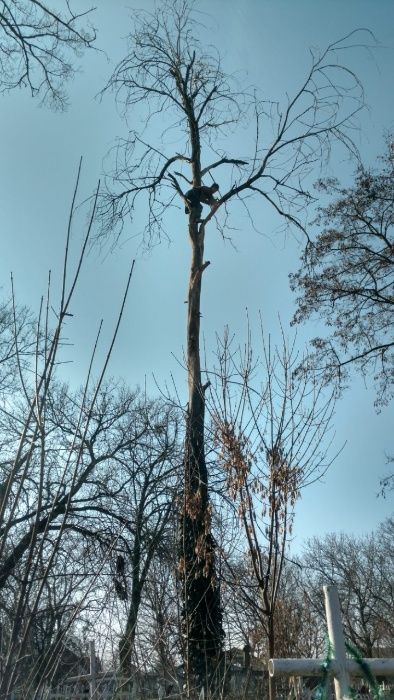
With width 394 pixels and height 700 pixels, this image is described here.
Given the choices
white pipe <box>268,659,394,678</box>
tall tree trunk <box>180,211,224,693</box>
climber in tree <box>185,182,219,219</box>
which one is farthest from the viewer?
climber in tree <box>185,182,219,219</box>

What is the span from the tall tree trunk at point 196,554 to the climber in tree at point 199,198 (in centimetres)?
189

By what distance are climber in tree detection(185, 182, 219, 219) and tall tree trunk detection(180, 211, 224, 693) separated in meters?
1.89

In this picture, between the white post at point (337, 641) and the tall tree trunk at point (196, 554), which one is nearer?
the white post at point (337, 641)

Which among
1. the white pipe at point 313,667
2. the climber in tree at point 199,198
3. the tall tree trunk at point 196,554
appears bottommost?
the white pipe at point 313,667

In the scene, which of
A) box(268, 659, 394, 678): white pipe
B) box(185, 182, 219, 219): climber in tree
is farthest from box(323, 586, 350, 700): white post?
box(185, 182, 219, 219): climber in tree

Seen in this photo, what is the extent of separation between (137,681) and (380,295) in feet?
38.6

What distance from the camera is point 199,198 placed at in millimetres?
12547

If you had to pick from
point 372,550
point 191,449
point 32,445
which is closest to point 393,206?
point 191,449

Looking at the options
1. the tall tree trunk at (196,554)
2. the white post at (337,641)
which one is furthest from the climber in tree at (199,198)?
the white post at (337,641)

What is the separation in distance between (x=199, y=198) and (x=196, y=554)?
7150 millimetres

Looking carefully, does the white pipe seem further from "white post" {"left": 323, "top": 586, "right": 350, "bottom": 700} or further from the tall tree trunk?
the tall tree trunk

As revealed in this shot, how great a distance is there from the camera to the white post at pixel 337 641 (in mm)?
3318

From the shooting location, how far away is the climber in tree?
12484 millimetres

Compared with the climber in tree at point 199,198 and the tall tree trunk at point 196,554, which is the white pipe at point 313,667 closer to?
the tall tree trunk at point 196,554
